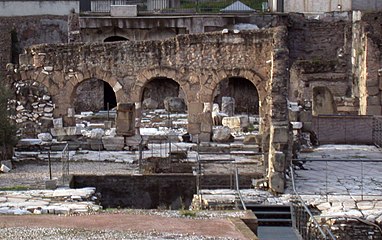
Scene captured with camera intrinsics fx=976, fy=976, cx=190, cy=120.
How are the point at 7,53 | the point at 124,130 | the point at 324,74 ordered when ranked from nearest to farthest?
the point at 124,130, the point at 324,74, the point at 7,53

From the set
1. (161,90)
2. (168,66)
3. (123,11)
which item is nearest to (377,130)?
(168,66)

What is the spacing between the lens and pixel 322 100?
3819cm

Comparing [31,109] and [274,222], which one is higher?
[31,109]

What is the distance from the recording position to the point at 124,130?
28.4 metres

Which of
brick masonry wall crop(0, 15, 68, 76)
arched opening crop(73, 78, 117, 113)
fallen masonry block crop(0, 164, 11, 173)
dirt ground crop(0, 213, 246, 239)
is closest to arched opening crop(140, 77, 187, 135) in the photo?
arched opening crop(73, 78, 117, 113)

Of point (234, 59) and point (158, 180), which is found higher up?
point (234, 59)

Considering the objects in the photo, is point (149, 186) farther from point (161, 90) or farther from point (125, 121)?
point (161, 90)

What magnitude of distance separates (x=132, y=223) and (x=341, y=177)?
25.8 ft

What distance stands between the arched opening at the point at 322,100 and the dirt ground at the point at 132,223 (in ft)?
68.4

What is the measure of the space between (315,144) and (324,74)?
9.55m

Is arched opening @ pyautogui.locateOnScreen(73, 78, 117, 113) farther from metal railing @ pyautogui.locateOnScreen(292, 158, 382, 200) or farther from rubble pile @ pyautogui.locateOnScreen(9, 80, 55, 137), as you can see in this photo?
metal railing @ pyautogui.locateOnScreen(292, 158, 382, 200)

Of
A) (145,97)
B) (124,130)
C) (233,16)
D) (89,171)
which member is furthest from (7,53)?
(89,171)

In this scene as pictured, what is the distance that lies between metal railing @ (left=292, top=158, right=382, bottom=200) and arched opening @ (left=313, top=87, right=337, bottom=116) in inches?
437

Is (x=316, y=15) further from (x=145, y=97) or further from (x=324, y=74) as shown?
(x=145, y=97)
